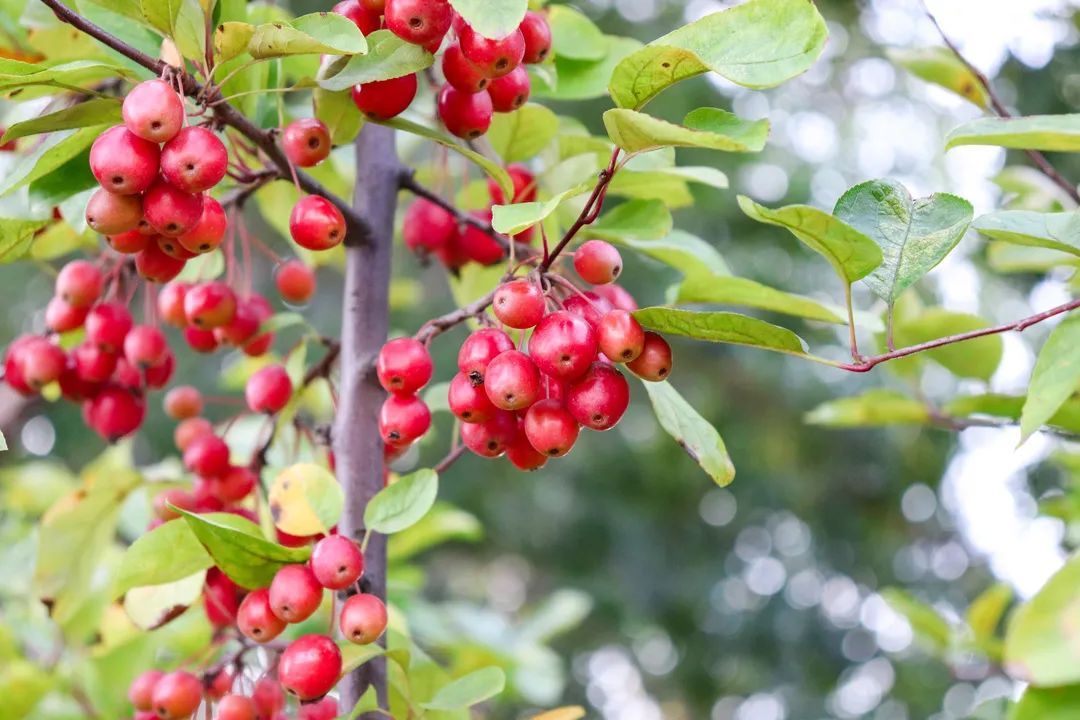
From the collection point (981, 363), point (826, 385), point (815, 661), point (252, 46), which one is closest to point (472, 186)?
point (252, 46)

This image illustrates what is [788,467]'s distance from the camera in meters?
4.91

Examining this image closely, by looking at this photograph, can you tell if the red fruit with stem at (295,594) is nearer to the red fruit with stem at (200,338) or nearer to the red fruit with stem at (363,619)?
the red fruit with stem at (363,619)

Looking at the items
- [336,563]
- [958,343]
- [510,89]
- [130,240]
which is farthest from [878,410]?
[130,240]

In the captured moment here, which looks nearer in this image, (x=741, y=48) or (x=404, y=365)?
(x=741, y=48)

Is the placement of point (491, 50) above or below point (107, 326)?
above

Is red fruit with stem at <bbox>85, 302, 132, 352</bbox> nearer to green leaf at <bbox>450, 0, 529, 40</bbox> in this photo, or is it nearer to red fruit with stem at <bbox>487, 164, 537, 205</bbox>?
red fruit with stem at <bbox>487, 164, 537, 205</bbox>

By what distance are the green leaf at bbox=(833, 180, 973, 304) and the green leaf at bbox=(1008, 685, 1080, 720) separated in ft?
0.89

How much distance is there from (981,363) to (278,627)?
33.3 inches

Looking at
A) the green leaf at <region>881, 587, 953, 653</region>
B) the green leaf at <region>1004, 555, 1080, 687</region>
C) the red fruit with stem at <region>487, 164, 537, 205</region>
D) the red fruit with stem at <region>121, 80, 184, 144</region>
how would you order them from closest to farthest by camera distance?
the green leaf at <region>1004, 555, 1080, 687</region>
the red fruit with stem at <region>121, 80, 184, 144</region>
the red fruit with stem at <region>487, 164, 537, 205</region>
the green leaf at <region>881, 587, 953, 653</region>

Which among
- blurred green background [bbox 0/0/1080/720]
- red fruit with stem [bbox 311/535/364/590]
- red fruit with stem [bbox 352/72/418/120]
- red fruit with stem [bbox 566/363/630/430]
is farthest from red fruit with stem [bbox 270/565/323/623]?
blurred green background [bbox 0/0/1080/720]

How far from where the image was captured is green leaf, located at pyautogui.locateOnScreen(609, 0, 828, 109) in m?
0.60

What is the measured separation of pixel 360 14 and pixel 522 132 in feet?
0.88

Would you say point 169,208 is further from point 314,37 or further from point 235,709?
point 235,709

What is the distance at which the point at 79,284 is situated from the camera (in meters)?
1.05
